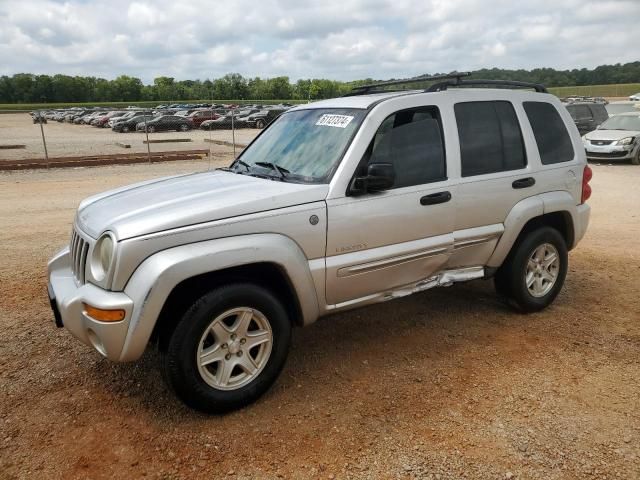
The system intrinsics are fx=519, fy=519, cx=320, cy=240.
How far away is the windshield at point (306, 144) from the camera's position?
362 centimetres

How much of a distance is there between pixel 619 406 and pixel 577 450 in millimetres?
643

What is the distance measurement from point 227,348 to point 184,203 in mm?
924

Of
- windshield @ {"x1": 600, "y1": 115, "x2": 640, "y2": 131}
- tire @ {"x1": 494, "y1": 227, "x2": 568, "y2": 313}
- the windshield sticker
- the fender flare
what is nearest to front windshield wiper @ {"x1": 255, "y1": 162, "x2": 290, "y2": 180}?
the windshield sticker

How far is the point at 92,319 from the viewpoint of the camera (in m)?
2.90

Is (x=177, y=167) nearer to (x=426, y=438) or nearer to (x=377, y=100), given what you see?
(x=377, y=100)

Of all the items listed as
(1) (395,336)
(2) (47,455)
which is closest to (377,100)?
(1) (395,336)

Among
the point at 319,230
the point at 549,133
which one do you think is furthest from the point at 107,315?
the point at 549,133

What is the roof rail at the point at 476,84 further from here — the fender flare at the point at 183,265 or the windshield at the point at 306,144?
the fender flare at the point at 183,265

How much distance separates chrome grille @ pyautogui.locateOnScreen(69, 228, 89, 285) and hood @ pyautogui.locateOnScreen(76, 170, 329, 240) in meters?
0.09

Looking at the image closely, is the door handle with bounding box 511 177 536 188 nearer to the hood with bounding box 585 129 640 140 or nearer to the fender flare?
the fender flare

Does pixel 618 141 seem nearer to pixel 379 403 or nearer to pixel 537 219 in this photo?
pixel 537 219

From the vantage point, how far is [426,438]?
297 cm

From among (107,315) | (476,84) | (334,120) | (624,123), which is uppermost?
(476,84)

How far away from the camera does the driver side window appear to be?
370 cm
